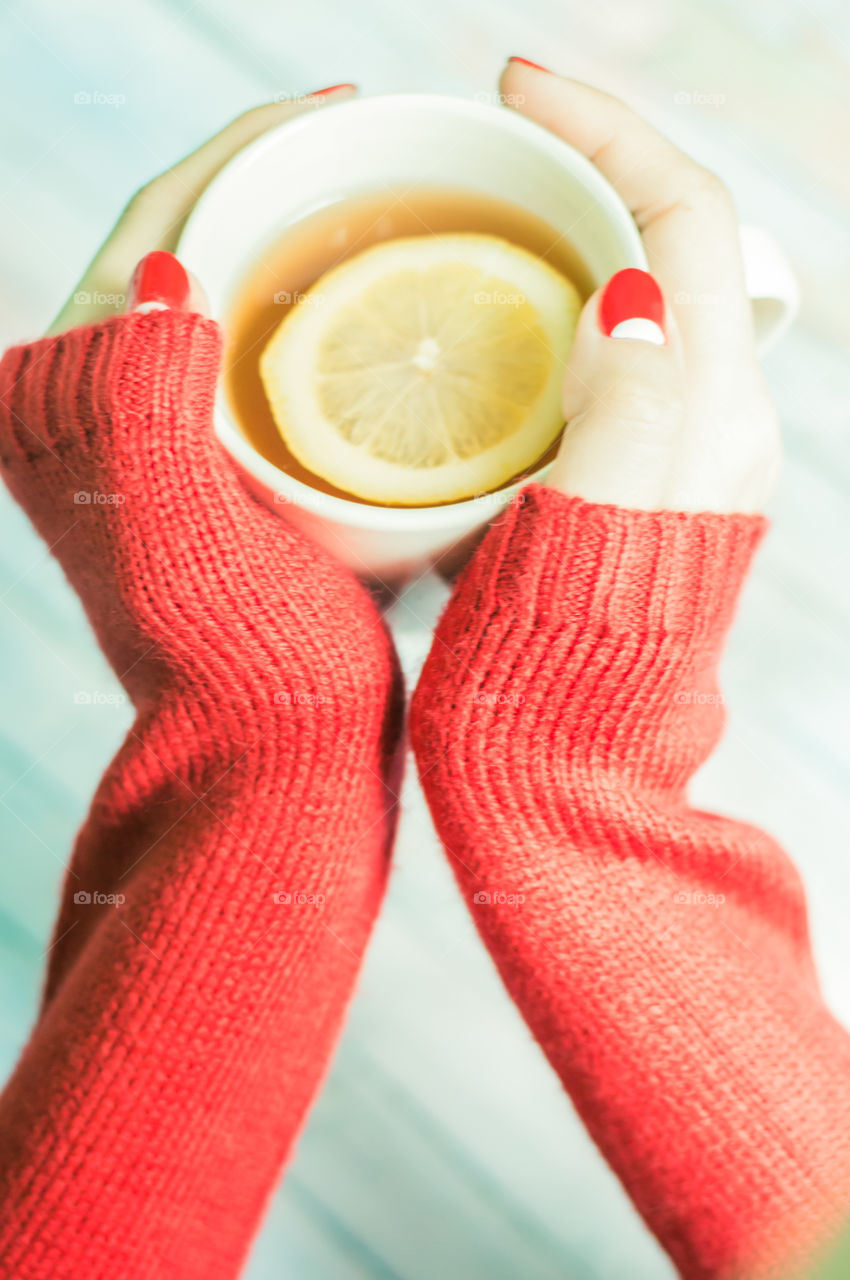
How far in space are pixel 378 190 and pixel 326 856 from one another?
40 centimetres

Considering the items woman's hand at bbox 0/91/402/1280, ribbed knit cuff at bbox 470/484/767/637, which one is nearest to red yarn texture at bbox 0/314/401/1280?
woman's hand at bbox 0/91/402/1280

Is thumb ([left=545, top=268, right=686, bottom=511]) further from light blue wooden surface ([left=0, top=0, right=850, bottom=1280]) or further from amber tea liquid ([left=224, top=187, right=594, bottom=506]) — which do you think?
light blue wooden surface ([left=0, top=0, right=850, bottom=1280])

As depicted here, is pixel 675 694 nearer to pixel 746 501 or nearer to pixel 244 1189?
pixel 746 501

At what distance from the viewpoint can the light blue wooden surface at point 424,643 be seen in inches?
30.8

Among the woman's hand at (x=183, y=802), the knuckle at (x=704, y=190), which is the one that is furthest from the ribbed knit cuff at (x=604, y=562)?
the knuckle at (x=704, y=190)

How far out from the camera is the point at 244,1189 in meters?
0.53

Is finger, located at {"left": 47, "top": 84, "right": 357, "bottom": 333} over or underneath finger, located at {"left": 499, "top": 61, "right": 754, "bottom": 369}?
underneath

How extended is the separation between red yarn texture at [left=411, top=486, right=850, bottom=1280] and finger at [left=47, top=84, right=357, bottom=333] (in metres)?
0.27

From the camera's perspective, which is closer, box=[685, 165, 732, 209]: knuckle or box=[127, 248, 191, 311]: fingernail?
box=[127, 248, 191, 311]: fingernail

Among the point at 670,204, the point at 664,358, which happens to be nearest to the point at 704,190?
the point at 670,204

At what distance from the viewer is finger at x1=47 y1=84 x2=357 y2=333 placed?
0.55 metres

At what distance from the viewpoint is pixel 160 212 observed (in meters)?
0.55

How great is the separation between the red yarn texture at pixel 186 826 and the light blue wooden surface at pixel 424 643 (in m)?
0.25

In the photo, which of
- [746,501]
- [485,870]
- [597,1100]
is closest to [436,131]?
[746,501]
